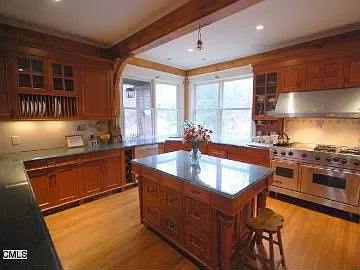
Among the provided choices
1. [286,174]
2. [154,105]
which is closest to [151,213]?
[286,174]

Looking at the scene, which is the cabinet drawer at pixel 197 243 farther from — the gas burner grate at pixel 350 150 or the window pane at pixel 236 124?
the window pane at pixel 236 124

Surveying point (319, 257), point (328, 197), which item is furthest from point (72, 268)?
point (328, 197)

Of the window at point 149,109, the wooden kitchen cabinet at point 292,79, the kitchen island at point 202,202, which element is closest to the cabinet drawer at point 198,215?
the kitchen island at point 202,202

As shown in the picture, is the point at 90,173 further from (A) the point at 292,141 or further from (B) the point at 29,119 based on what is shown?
(A) the point at 292,141

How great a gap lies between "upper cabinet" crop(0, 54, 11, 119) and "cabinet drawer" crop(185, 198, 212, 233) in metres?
2.70

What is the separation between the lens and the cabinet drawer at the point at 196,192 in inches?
68.6

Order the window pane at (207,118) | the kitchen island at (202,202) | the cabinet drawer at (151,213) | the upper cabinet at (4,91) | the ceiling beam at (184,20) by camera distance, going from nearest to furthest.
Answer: the kitchen island at (202,202) → the ceiling beam at (184,20) → the cabinet drawer at (151,213) → the upper cabinet at (4,91) → the window pane at (207,118)

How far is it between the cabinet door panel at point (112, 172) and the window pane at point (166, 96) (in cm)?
197

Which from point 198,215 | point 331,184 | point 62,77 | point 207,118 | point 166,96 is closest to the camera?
point 198,215

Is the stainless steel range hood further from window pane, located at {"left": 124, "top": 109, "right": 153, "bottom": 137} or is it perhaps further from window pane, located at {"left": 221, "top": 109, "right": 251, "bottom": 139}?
window pane, located at {"left": 124, "top": 109, "right": 153, "bottom": 137}

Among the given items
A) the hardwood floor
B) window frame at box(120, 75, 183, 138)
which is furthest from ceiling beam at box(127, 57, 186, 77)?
the hardwood floor

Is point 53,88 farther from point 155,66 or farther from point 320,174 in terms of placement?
point 320,174

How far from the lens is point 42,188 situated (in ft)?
9.13

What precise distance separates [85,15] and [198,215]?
2.76m
